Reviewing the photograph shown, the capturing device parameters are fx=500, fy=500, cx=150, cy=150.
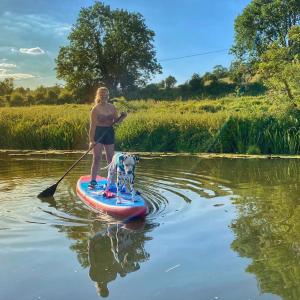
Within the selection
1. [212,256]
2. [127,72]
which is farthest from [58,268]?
[127,72]

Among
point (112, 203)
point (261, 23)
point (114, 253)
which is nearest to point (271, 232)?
point (114, 253)

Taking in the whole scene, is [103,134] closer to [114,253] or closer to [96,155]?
[96,155]

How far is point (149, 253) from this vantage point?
6.02 metres

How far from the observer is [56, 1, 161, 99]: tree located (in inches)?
1930

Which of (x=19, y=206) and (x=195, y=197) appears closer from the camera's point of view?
(x=19, y=206)

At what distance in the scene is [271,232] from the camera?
22.4ft

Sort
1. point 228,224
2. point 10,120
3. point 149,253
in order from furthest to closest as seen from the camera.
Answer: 1. point 10,120
2. point 228,224
3. point 149,253

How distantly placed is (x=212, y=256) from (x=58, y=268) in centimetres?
178

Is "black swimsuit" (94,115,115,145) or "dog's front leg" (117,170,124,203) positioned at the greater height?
"black swimsuit" (94,115,115,145)

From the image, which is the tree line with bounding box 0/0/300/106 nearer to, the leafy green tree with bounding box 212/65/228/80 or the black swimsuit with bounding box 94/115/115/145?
the leafy green tree with bounding box 212/65/228/80

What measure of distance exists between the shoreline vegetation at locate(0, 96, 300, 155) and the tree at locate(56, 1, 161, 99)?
27796 mm

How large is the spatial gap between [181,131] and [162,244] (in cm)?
1191

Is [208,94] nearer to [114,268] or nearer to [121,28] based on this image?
[121,28]

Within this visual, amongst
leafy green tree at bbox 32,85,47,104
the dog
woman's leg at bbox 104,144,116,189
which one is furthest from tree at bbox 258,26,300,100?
leafy green tree at bbox 32,85,47,104
